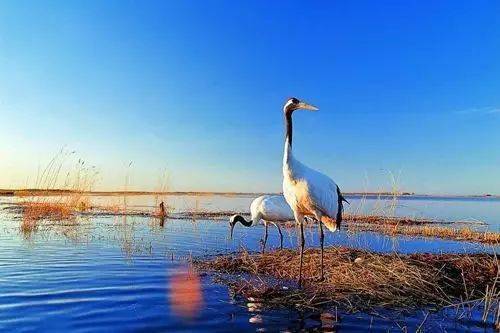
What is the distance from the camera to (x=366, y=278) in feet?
25.3

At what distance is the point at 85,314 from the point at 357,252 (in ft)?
19.5

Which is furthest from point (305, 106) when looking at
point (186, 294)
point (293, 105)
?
point (186, 294)

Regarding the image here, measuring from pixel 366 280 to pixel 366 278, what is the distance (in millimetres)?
117

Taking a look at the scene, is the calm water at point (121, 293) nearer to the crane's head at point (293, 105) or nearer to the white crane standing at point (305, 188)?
the white crane standing at point (305, 188)

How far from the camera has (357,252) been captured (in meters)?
10.0

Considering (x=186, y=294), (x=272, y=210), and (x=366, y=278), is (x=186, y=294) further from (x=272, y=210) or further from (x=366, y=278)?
(x=272, y=210)

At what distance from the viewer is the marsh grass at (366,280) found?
22.1 feet

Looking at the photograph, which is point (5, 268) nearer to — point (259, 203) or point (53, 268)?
point (53, 268)

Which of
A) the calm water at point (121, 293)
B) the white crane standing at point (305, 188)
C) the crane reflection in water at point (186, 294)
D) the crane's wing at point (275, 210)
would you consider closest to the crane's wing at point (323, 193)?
the white crane standing at point (305, 188)

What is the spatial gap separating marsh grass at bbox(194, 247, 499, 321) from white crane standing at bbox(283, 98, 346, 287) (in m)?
0.73

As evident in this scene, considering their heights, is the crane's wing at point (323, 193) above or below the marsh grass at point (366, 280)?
above

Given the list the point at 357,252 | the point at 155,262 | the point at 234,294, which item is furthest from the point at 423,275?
the point at 155,262

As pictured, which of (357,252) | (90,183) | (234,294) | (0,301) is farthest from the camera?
(90,183)

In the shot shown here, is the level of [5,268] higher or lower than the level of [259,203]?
lower
